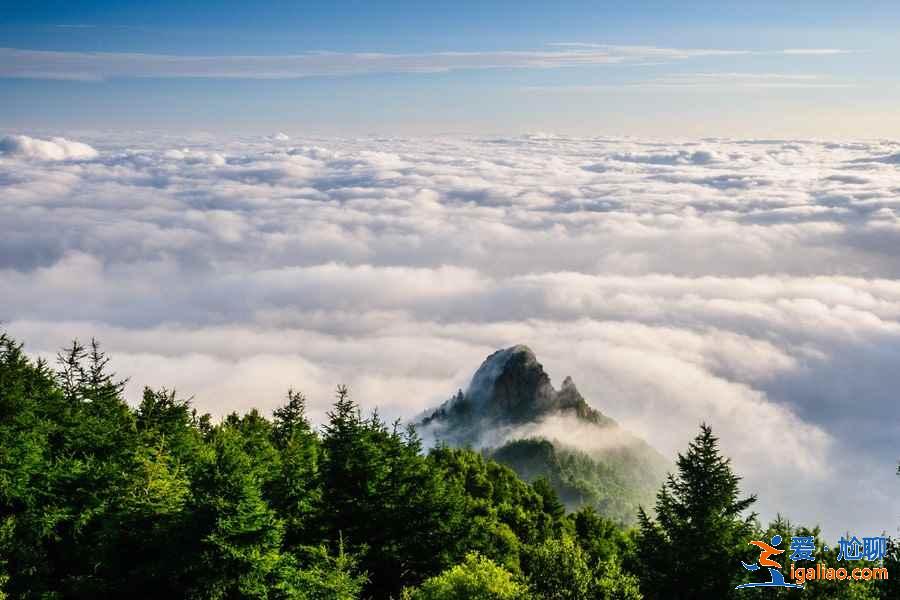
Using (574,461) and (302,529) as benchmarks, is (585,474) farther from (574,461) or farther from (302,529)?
(302,529)

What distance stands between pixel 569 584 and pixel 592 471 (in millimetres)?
150168

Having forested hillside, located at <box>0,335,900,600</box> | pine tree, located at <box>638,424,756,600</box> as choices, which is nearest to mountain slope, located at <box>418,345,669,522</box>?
forested hillside, located at <box>0,335,900,600</box>

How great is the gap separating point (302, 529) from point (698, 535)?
69.3ft

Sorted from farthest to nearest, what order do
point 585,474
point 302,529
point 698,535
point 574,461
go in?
point 585,474
point 574,461
point 302,529
point 698,535

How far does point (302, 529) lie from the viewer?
137ft

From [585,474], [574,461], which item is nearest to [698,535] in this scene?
[574,461]

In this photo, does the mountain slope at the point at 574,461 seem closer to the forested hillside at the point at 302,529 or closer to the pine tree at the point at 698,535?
the forested hillside at the point at 302,529

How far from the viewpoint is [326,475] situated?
44938 millimetres

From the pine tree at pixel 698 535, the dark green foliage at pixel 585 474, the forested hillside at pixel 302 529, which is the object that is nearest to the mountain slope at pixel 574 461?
the dark green foliage at pixel 585 474

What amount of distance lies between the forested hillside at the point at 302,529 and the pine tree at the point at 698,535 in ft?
0.24

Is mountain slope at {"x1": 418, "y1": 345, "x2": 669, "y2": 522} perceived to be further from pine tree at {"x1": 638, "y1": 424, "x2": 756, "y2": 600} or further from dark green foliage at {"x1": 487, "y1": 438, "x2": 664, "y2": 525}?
pine tree at {"x1": 638, "y1": 424, "x2": 756, "y2": 600}

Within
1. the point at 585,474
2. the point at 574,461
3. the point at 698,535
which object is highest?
the point at 574,461

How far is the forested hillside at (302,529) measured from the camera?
33.0 meters

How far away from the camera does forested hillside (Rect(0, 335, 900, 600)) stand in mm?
32969
